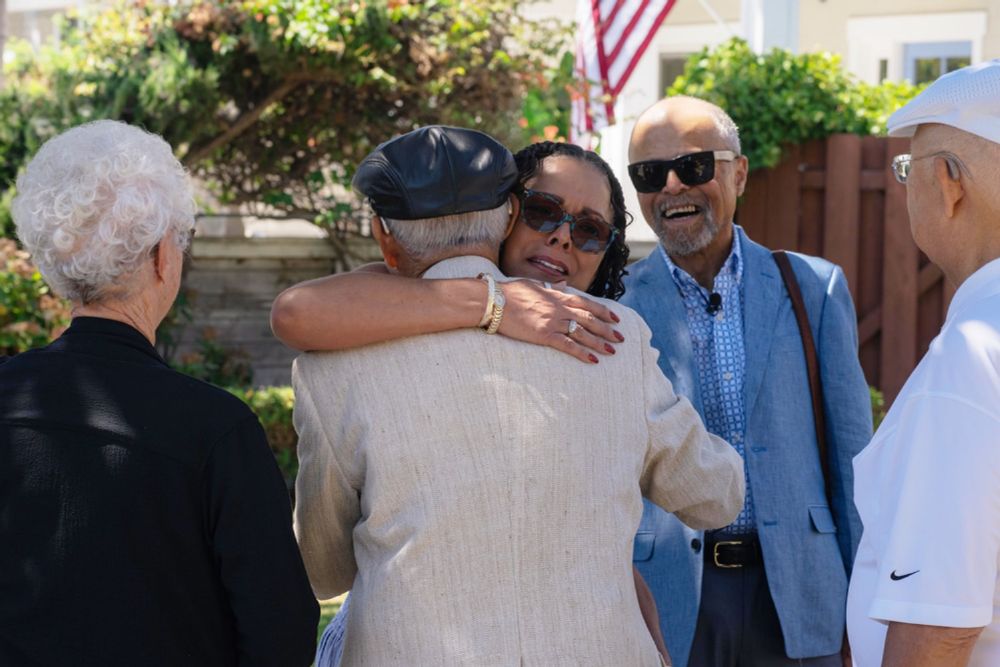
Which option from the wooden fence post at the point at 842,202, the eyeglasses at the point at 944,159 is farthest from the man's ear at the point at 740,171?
the wooden fence post at the point at 842,202

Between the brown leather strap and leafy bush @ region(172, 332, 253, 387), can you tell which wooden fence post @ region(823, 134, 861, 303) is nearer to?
leafy bush @ region(172, 332, 253, 387)

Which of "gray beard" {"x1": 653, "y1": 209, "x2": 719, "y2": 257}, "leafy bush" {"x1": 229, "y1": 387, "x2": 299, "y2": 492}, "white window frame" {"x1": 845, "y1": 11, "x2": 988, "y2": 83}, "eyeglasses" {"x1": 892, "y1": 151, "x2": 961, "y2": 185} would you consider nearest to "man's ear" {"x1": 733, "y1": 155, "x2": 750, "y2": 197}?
"gray beard" {"x1": 653, "y1": 209, "x2": 719, "y2": 257}

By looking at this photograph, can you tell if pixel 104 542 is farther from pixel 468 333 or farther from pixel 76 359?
pixel 468 333

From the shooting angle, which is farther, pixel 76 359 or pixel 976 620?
pixel 76 359

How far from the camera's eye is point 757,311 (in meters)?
3.37

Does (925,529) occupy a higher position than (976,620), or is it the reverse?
(925,529)

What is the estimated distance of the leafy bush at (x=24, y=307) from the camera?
23.0 ft

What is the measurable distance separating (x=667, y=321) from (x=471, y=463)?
4.66 feet

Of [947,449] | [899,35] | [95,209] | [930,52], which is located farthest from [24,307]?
[930,52]

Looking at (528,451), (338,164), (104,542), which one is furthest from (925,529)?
(338,164)

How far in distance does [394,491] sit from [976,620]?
0.97 m

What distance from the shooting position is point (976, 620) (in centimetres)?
186

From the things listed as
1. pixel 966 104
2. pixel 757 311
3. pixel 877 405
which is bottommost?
pixel 877 405

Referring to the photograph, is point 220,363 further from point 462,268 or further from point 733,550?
point 462,268
